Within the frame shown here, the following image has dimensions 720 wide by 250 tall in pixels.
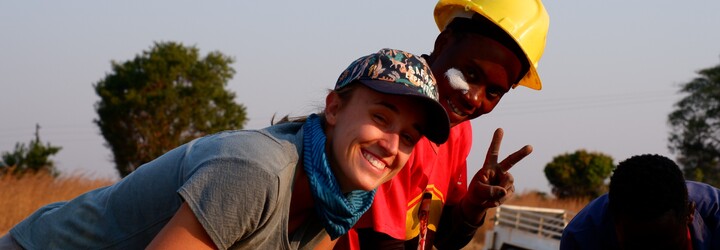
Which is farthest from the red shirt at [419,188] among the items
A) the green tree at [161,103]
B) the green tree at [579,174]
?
the green tree at [161,103]

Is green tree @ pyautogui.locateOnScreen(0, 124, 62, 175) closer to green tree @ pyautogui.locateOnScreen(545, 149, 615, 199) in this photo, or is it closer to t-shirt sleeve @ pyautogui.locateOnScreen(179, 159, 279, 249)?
green tree @ pyautogui.locateOnScreen(545, 149, 615, 199)

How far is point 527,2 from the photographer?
15.3 ft

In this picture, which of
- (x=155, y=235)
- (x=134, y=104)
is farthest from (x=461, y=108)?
(x=134, y=104)

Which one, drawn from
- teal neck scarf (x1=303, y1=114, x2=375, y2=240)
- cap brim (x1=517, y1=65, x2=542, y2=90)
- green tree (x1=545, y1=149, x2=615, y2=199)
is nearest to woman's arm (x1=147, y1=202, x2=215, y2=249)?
teal neck scarf (x1=303, y1=114, x2=375, y2=240)

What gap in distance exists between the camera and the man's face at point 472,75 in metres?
4.13

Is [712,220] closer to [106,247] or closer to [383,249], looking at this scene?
[383,249]

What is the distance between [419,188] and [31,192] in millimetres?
10217

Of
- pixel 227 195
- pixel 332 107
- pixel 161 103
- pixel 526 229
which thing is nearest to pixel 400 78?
pixel 332 107

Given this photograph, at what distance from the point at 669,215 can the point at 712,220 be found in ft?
1.47

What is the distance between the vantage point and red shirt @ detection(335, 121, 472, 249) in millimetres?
4086

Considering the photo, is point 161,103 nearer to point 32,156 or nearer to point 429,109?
point 32,156

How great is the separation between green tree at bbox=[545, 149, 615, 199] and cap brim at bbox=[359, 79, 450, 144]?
24835 millimetres

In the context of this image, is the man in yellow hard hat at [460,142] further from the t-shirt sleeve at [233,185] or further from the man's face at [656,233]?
the t-shirt sleeve at [233,185]

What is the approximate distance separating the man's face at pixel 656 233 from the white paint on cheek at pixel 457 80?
0.80m
